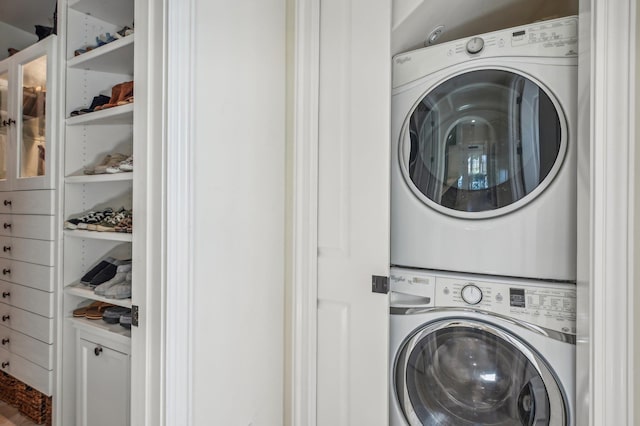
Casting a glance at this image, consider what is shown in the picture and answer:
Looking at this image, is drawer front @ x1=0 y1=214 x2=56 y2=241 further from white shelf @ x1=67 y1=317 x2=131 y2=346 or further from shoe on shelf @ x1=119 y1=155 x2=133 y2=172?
shoe on shelf @ x1=119 y1=155 x2=133 y2=172

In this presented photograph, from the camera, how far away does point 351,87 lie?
1.29 meters

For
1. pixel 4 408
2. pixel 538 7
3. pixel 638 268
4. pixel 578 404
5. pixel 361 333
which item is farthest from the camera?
pixel 4 408

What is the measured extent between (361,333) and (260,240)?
502 mm

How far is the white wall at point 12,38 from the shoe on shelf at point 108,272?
1.87m

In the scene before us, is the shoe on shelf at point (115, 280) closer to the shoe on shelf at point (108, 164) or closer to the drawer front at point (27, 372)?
the shoe on shelf at point (108, 164)

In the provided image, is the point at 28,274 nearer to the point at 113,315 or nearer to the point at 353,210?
the point at 113,315

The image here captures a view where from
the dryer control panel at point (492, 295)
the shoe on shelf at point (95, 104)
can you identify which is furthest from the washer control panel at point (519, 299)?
the shoe on shelf at point (95, 104)

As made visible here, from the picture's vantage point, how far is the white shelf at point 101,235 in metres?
1.30

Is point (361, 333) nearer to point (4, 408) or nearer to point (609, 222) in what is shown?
point (609, 222)

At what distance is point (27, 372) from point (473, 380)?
1.98 metres

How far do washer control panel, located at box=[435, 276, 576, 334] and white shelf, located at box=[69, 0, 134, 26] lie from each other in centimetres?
177

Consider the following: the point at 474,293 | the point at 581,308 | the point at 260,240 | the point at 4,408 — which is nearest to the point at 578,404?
the point at 581,308

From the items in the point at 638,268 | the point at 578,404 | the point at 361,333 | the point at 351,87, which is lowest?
the point at 578,404

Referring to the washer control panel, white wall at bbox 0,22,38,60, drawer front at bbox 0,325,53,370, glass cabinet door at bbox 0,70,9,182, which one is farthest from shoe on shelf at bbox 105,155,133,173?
white wall at bbox 0,22,38,60
